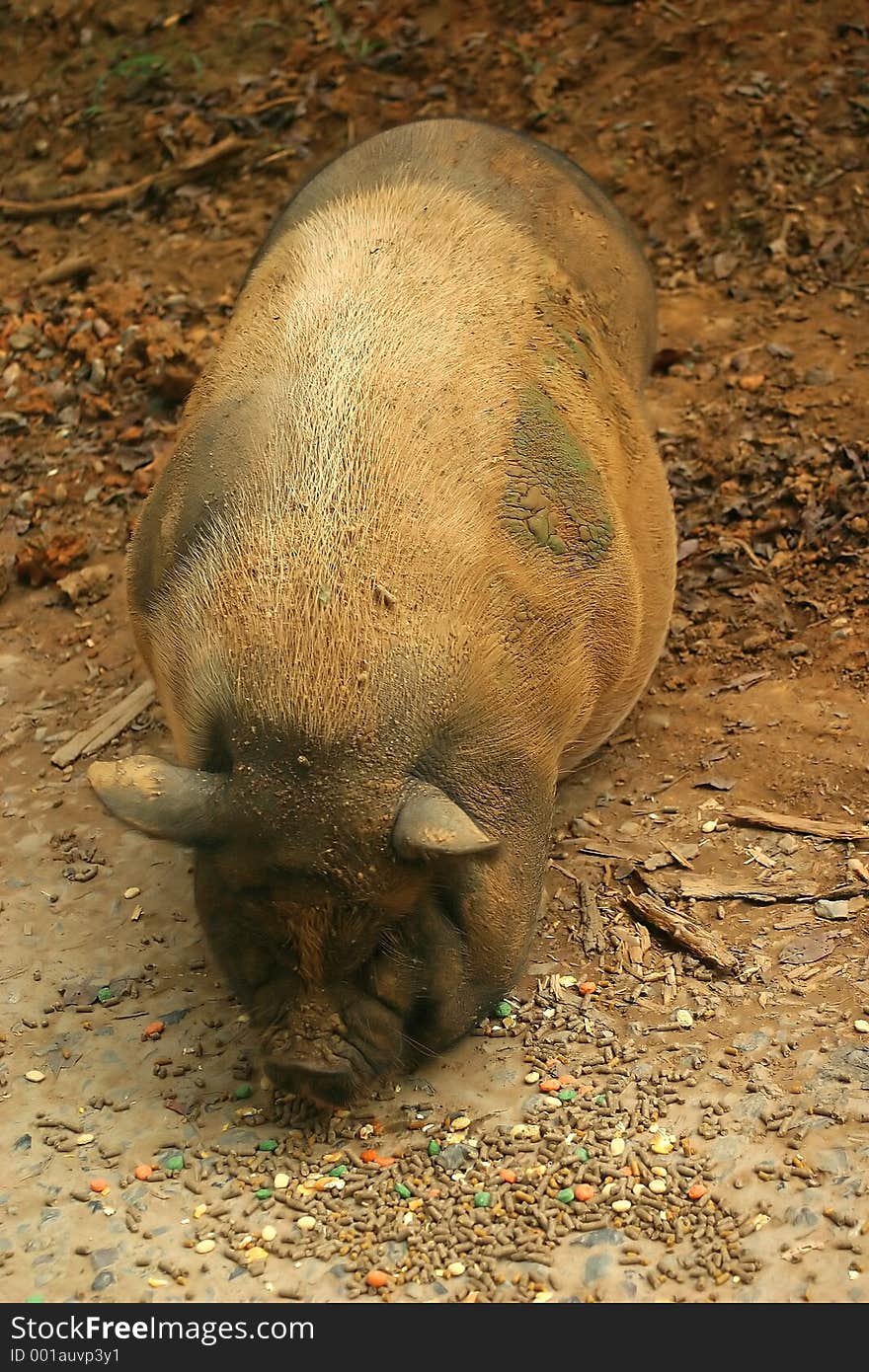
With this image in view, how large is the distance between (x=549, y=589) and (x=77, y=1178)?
2.35m

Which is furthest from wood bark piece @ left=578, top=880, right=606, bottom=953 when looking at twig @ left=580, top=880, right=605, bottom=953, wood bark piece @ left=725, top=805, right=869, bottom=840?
wood bark piece @ left=725, top=805, right=869, bottom=840

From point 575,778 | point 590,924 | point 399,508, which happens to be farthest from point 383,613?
point 575,778

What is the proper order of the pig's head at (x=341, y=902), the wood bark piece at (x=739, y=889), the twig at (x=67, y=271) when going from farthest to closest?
the twig at (x=67, y=271)
the wood bark piece at (x=739, y=889)
the pig's head at (x=341, y=902)

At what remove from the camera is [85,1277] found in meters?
4.53

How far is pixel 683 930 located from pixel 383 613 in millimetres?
1729

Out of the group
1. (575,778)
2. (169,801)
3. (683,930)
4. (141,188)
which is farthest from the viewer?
(141,188)

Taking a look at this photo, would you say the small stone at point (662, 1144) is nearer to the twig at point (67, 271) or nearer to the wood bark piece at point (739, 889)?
the wood bark piece at point (739, 889)

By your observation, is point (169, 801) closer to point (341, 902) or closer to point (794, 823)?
point (341, 902)

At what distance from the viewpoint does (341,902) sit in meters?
4.67

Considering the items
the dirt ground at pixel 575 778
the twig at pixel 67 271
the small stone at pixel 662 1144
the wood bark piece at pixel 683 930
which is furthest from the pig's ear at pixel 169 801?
the twig at pixel 67 271

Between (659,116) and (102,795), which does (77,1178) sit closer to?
(102,795)

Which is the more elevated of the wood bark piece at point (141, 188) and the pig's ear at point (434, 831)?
the pig's ear at point (434, 831)

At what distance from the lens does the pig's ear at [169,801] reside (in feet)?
15.2

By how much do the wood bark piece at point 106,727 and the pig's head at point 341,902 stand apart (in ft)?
7.03
